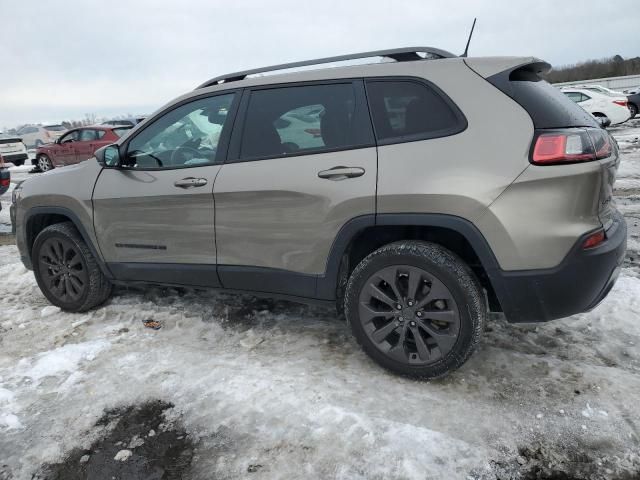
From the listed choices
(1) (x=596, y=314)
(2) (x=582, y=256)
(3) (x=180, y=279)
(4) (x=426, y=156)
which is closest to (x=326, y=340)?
(3) (x=180, y=279)

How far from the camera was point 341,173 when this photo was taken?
281 cm

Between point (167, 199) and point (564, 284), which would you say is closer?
point (564, 284)

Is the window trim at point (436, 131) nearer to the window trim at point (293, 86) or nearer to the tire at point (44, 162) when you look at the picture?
the window trim at point (293, 86)

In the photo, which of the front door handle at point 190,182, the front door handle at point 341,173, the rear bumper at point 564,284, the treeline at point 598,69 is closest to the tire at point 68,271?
the front door handle at point 190,182

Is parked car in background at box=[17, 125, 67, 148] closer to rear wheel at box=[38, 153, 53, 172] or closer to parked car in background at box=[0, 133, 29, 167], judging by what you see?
parked car in background at box=[0, 133, 29, 167]

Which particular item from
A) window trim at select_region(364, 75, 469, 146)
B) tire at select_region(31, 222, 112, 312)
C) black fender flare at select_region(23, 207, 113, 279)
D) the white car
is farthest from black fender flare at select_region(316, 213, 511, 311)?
the white car

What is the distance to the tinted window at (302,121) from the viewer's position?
2.89m

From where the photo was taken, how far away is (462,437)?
92.9 inches

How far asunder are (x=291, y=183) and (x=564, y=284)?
1572mm

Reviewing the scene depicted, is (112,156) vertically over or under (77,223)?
over

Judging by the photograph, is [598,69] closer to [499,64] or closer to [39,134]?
[39,134]

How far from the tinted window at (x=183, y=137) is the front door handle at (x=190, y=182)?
0.42 feet

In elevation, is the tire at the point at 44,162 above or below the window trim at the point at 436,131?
below

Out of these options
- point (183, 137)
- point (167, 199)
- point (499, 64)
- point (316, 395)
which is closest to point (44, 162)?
point (183, 137)
